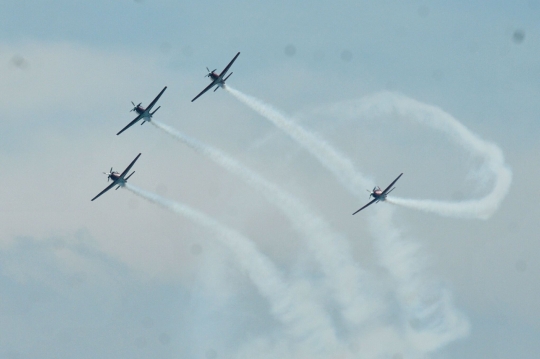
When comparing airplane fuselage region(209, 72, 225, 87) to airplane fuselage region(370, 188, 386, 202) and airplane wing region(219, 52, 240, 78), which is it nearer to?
airplane wing region(219, 52, 240, 78)

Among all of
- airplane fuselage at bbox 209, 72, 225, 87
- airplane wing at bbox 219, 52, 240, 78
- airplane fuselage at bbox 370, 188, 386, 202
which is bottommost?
airplane fuselage at bbox 370, 188, 386, 202

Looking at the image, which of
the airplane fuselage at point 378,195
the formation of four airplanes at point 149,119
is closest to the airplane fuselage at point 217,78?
the formation of four airplanes at point 149,119

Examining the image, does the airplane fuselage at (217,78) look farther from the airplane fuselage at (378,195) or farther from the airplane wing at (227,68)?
the airplane fuselage at (378,195)

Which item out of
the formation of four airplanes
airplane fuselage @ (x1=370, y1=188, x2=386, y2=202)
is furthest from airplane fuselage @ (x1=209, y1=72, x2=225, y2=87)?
airplane fuselage @ (x1=370, y1=188, x2=386, y2=202)

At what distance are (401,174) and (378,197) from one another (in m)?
4.77

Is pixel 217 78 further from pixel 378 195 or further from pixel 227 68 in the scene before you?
pixel 378 195

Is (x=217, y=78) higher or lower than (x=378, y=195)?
higher

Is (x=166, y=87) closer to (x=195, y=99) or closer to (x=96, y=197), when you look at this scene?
(x=195, y=99)

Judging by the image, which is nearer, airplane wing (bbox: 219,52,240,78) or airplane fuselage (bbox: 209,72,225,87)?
airplane wing (bbox: 219,52,240,78)

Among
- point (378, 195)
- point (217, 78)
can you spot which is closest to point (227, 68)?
point (217, 78)

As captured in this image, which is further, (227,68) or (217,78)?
(217,78)

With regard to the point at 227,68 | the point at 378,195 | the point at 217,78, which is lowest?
the point at 378,195

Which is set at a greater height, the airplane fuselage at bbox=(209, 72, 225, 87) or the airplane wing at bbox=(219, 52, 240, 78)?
the airplane wing at bbox=(219, 52, 240, 78)

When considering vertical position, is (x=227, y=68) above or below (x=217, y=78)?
above
